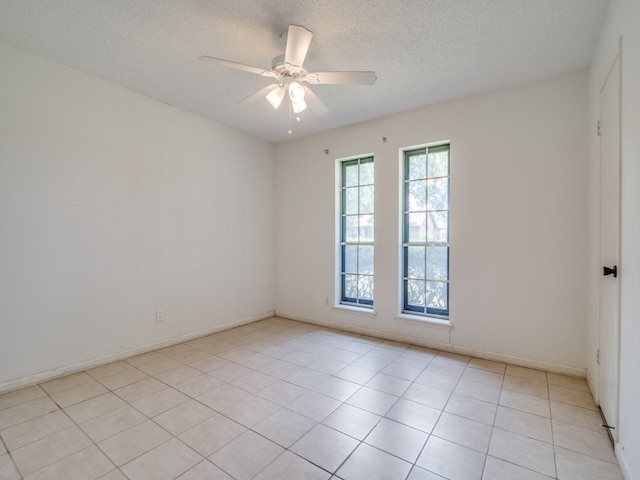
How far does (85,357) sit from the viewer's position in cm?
279

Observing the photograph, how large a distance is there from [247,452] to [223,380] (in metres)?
0.97

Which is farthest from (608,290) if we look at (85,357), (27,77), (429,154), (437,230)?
(27,77)

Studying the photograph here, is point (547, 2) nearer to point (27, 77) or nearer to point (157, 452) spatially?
point (157, 452)

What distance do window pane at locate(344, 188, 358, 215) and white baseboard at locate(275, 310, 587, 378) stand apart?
4.95 ft

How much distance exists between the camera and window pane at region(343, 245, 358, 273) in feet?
13.6

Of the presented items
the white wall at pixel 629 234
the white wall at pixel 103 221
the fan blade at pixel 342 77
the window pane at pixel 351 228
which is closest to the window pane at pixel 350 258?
the window pane at pixel 351 228

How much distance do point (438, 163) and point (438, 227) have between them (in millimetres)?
714

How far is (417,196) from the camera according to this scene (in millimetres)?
3596

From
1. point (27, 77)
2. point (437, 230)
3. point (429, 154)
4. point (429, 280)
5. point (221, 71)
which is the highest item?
point (221, 71)

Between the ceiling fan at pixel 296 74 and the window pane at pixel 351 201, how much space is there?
172cm

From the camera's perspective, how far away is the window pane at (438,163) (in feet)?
11.2

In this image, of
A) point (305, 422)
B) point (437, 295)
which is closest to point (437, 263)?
point (437, 295)

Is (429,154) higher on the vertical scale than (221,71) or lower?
lower

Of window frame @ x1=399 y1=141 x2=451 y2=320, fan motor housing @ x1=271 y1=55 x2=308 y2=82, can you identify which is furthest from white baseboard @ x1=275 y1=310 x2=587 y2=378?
fan motor housing @ x1=271 y1=55 x2=308 y2=82
